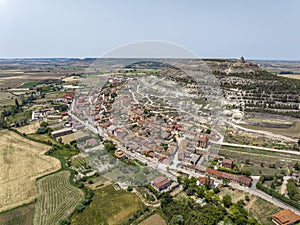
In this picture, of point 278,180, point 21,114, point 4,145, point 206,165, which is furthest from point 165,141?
point 21,114

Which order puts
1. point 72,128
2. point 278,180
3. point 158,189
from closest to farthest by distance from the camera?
point 158,189 → point 278,180 → point 72,128

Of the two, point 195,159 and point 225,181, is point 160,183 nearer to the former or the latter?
point 195,159

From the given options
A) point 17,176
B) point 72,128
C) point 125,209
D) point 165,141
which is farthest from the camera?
point 72,128

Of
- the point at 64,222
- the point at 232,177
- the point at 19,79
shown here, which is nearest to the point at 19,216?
the point at 64,222

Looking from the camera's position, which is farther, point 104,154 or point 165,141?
point 165,141

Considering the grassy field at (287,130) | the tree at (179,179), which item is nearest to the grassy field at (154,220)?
the tree at (179,179)

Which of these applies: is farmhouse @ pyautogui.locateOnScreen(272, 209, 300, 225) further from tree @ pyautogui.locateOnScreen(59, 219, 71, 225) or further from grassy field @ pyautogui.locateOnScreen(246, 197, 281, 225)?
tree @ pyautogui.locateOnScreen(59, 219, 71, 225)

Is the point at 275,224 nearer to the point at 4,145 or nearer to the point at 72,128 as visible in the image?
the point at 72,128
